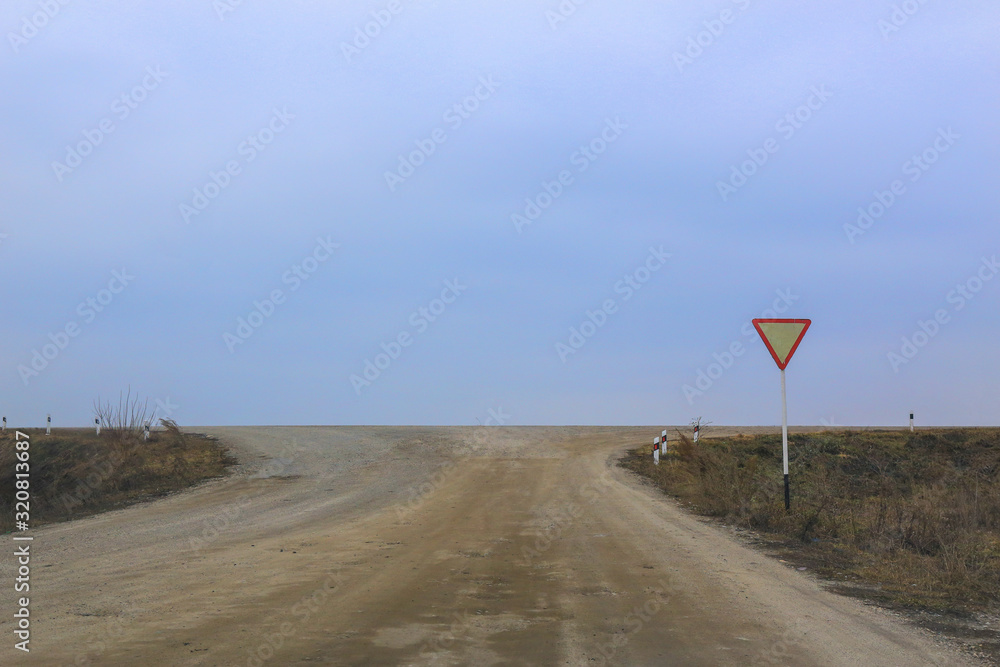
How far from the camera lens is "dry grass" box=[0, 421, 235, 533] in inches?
672

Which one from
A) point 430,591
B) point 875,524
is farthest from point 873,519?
point 430,591

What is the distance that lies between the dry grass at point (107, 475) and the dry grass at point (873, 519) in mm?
12684

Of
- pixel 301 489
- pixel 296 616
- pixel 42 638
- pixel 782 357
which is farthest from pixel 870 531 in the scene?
pixel 301 489

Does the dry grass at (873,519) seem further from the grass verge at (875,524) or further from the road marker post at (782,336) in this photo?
the road marker post at (782,336)

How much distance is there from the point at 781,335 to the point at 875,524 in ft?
11.8

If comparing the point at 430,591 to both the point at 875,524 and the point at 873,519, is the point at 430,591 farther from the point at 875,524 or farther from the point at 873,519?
the point at 873,519

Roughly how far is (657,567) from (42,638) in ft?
21.4

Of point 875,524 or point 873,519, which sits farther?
point 873,519

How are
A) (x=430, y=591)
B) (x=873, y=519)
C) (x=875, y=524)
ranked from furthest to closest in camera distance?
(x=873, y=519) < (x=875, y=524) < (x=430, y=591)

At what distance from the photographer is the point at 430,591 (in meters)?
8.23

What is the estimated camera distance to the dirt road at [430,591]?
621 centimetres

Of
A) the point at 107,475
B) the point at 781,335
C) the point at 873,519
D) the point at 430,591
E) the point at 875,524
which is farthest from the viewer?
the point at 107,475

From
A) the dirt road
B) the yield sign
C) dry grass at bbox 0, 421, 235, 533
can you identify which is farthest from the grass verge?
A: dry grass at bbox 0, 421, 235, 533

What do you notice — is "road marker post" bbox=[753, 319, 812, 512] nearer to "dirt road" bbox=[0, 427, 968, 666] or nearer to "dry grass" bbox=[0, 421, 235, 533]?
"dirt road" bbox=[0, 427, 968, 666]
